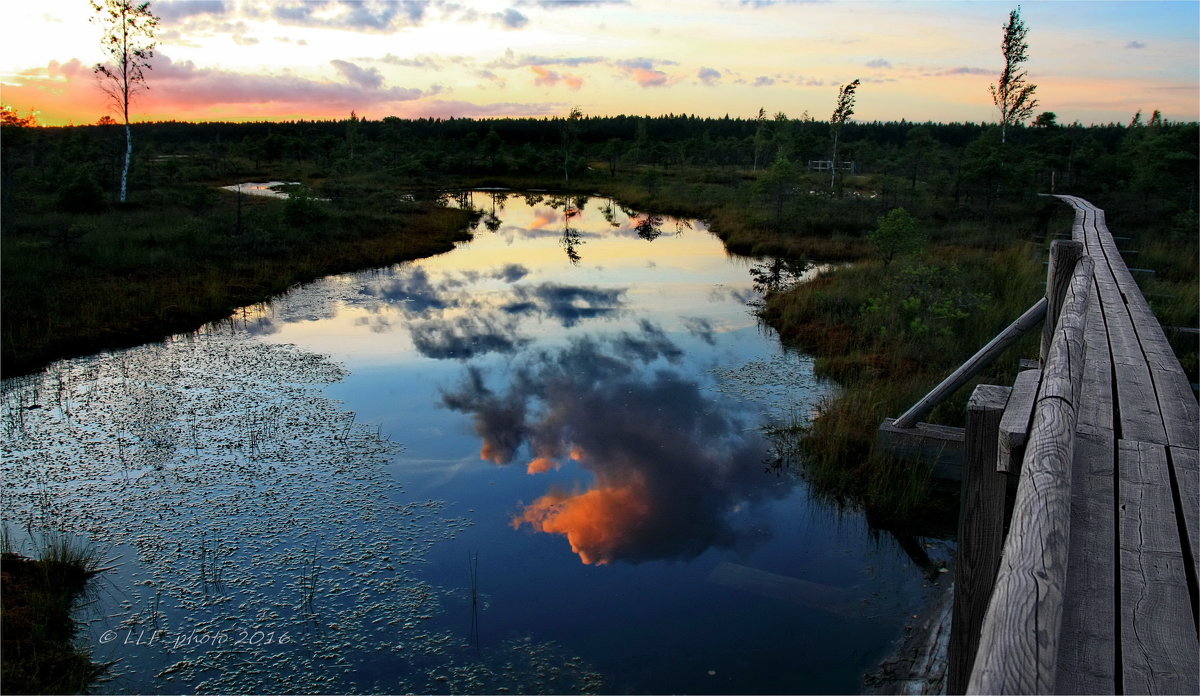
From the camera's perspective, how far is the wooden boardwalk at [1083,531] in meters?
1.93

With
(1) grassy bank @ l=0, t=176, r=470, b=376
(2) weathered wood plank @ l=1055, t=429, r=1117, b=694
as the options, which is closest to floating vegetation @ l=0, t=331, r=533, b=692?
(1) grassy bank @ l=0, t=176, r=470, b=376

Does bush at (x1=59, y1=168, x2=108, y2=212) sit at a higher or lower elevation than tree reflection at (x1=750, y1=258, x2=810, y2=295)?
higher

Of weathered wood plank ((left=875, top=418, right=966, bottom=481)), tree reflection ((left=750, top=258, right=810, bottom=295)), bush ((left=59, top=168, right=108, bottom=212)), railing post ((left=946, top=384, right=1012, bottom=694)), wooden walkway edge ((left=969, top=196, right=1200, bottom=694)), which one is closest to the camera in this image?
wooden walkway edge ((left=969, top=196, right=1200, bottom=694))

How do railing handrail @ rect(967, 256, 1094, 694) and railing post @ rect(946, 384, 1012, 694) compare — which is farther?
railing post @ rect(946, 384, 1012, 694)

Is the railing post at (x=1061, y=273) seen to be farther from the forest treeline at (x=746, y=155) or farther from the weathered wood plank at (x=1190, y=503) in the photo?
the forest treeline at (x=746, y=155)

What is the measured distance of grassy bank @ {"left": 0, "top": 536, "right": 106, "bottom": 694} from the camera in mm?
5500

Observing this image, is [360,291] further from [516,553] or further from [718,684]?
[718,684]

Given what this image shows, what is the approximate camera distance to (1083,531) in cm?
301

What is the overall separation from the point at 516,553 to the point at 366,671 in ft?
7.25

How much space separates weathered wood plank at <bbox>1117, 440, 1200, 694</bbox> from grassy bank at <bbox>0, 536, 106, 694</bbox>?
6.55m

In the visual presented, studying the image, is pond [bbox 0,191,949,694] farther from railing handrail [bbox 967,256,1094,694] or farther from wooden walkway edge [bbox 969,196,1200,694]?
railing handrail [bbox 967,256,1094,694]

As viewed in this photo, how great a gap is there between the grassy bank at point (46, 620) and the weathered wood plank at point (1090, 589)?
6.37 metres


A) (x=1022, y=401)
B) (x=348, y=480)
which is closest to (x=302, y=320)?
(x=348, y=480)

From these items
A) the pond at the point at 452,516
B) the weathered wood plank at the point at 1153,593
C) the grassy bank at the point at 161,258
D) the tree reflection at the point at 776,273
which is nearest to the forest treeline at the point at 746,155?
the grassy bank at the point at 161,258
